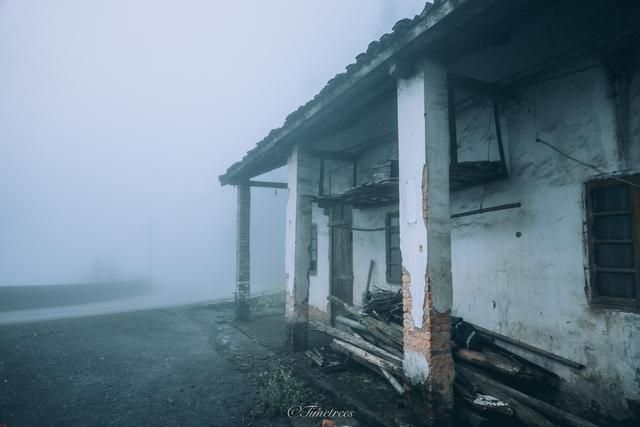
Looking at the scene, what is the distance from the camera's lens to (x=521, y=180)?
479 cm

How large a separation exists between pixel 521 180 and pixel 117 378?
7.07 m

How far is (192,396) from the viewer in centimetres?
511

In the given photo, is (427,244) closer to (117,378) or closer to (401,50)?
(401,50)

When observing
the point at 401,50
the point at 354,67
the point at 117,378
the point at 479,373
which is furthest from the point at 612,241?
the point at 117,378

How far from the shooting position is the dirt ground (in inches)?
176

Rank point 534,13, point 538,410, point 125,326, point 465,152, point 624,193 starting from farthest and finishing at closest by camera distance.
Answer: point 125,326, point 465,152, point 534,13, point 624,193, point 538,410

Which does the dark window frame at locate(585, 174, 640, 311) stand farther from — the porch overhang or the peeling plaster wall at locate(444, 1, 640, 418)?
the porch overhang

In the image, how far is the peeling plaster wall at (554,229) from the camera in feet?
12.5

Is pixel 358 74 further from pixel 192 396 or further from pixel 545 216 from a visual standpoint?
pixel 192 396

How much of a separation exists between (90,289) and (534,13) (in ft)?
91.1

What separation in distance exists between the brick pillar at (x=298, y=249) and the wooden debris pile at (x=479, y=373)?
1.24 metres

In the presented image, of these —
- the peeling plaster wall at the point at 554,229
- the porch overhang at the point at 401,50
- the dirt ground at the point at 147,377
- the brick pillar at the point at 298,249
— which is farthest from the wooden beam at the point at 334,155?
the dirt ground at the point at 147,377

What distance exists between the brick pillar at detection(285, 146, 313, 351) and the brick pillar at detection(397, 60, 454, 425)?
3.24 m

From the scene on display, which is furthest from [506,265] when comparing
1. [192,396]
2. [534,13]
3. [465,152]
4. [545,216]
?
[192,396]
